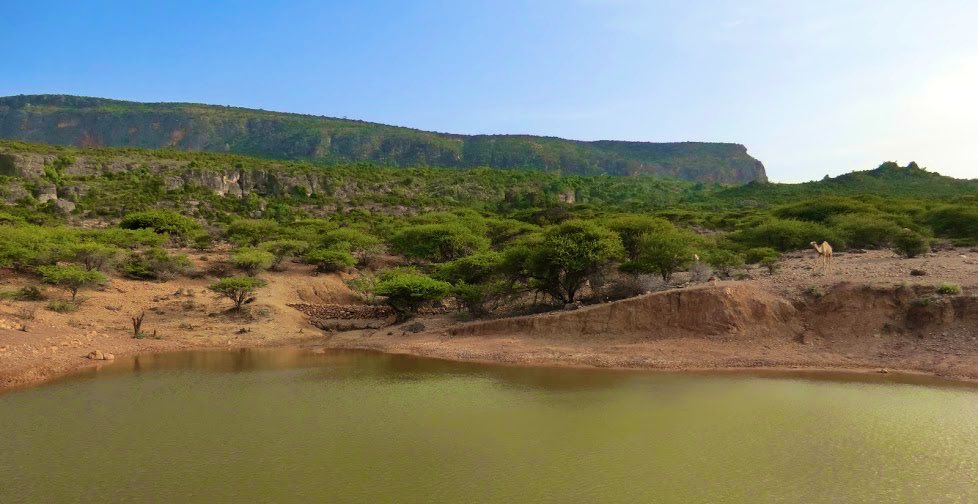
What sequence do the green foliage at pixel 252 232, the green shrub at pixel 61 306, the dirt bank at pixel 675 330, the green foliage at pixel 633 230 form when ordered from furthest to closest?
1. the green foliage at pixel 252 232
2. the green foliage at pixel 633 230
3. the green shrub at pixel 61 306
4. the dirt bank at pixel 675 330

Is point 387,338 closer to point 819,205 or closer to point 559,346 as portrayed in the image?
point 559,346

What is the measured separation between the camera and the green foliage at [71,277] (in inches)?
922

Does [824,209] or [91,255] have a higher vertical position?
[824,209]

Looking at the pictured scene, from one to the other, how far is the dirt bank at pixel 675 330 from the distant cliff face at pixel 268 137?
266ft

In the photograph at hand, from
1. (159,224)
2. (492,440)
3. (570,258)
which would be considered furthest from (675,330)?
(159,224)

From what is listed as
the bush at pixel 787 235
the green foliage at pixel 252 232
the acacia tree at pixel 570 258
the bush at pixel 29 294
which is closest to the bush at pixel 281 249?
the green foliage at pixel 252 232

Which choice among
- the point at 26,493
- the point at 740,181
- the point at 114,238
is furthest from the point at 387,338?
the point at 740,181

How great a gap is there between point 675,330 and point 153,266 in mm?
26066

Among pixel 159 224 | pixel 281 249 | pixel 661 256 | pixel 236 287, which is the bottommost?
pixel 236 287

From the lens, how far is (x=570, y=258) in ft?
74.5

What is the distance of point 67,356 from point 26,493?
1177cm

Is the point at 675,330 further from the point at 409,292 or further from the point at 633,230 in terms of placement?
the point at 409,292

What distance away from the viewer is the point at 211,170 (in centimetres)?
6175

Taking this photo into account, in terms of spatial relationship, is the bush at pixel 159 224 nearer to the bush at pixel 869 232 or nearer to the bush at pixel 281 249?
the bush at pixel 281 249
